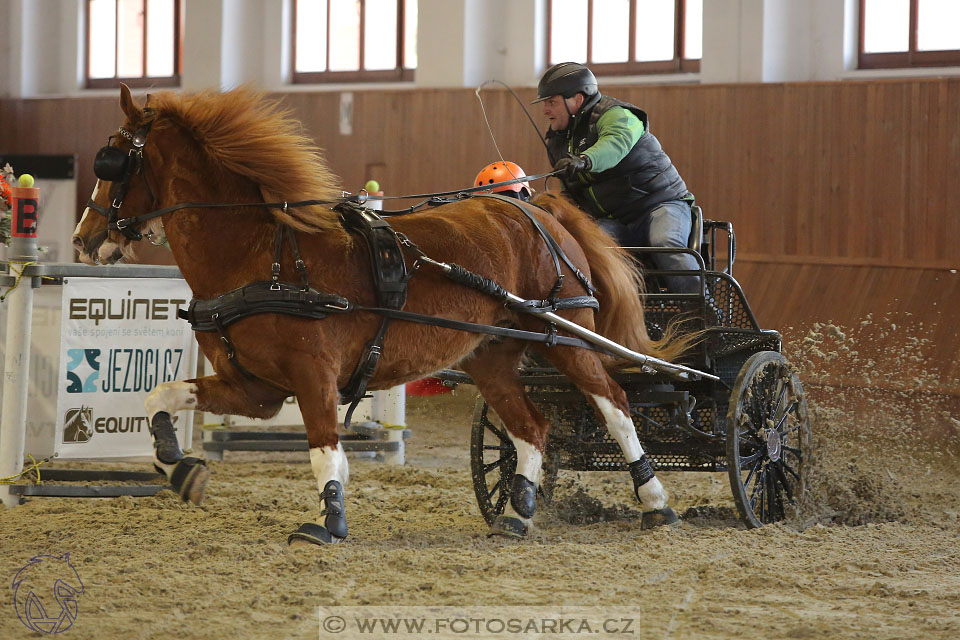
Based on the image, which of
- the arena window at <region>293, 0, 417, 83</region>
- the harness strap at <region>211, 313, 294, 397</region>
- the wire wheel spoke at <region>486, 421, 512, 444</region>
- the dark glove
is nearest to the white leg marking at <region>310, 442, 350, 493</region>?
the harness strap at <region>211, 313, 294, 397</region>

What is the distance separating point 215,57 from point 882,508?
869 centimetres

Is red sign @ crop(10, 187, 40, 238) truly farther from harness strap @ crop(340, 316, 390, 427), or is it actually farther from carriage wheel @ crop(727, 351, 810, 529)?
carriage wheel @ crop(727, 351, 810, 529)

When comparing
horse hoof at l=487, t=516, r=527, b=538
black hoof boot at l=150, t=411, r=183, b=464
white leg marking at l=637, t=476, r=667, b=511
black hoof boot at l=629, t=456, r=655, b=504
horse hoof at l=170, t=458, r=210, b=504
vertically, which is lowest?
horse hoof at l=487, t=516, r=527, b=538

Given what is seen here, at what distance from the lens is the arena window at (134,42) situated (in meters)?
12.0

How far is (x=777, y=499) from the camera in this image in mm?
4762

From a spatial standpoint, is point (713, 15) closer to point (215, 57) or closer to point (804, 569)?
point (215, 57)

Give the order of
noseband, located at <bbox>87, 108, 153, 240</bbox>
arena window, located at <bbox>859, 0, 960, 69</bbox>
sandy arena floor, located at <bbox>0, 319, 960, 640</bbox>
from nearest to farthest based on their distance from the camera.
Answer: sandy arena floor, located at <bbox>0, 319, 960, 640</bbox> < noseband, located at <bbox>87, 108, 153, 240</bbox> < arena window, located at <bbox>859, 0, 960, 69</bbox>

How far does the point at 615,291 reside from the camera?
180 inches

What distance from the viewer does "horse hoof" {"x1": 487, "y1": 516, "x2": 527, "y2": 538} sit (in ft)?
14.4

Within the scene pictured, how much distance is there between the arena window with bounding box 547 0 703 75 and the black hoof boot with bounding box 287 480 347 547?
23.9 feet

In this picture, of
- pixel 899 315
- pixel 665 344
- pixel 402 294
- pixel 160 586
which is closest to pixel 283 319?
pixel 402 294

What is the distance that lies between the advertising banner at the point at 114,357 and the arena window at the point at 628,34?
6.02m

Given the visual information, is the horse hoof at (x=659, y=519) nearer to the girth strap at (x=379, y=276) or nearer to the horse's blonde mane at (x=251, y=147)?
the girth strap at (x=379, y=276)

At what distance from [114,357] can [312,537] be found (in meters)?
2.07
